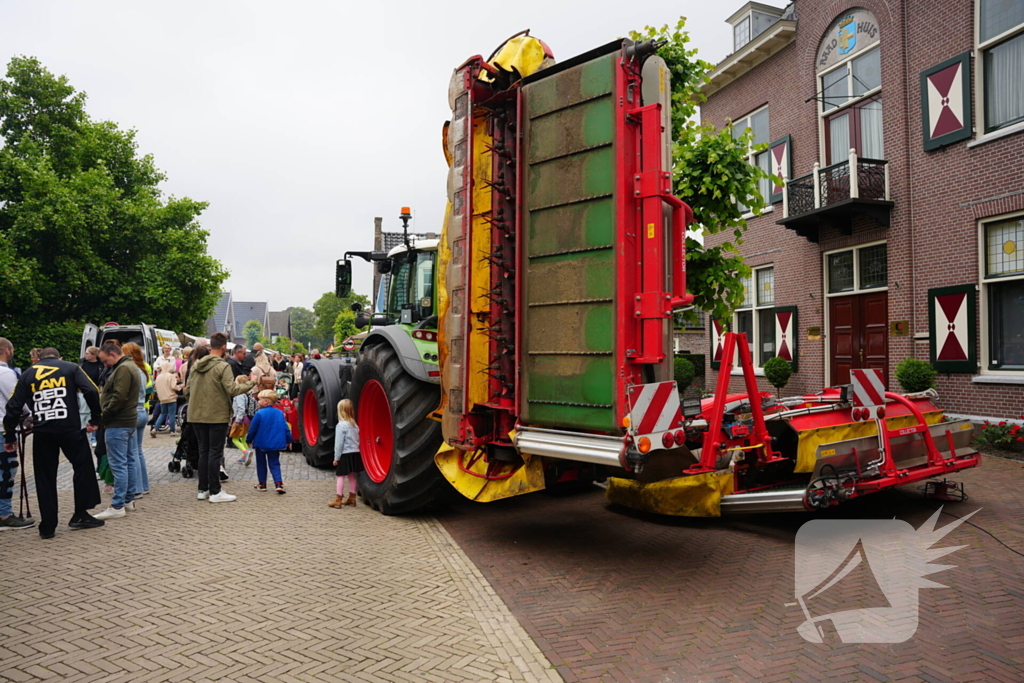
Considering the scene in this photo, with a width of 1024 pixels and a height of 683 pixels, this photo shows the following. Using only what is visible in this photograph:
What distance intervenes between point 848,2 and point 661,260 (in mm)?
12007

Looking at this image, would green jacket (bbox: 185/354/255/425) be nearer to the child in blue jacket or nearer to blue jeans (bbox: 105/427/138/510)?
the child in blue jacket

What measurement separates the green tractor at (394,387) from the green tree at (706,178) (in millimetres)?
3220

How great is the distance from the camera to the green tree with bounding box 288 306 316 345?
408 feet

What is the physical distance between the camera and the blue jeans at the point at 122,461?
20.6ft

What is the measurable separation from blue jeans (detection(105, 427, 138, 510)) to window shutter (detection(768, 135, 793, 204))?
13234 mm

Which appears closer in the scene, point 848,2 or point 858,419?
point 858,419

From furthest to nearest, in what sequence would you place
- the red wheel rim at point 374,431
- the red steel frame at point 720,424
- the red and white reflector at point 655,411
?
the red wheel rim at point 374,431 < the red steel frame at point 720,424 < the red and white reflector at point 655,411

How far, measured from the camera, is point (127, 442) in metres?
6.48

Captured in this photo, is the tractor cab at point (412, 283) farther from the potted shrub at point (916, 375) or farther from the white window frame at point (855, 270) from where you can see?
the white window frame at point (855, 270)

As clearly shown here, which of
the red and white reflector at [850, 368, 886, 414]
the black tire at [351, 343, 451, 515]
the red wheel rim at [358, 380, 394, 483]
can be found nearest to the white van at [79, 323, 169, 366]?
the red wheel rim at [358, 380, 394, 483]

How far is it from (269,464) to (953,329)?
10.2 m

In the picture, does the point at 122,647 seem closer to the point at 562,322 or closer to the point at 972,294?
the point at 562,322

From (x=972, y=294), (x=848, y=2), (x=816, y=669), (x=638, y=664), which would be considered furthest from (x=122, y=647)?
(x=848, y=2)

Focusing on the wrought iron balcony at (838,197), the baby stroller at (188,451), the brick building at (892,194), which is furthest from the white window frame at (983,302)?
the baby stroller at (188,451)
